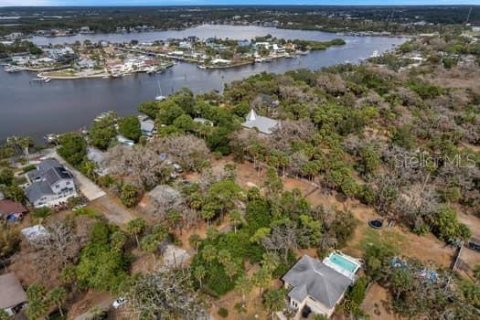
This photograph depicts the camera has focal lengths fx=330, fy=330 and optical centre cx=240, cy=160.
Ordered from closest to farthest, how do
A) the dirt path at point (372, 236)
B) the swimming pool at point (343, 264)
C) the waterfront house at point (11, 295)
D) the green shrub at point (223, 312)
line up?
1. the waterfront house at point (11, 295)
2. the green shrub at point (223, 312)
3. the swimming pool at point (343, 264)
4. the dirt path at point (372, 236)

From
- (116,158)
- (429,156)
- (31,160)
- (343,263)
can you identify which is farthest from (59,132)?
(429,156)

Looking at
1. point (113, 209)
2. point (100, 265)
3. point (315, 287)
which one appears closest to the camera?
point (315, 287)

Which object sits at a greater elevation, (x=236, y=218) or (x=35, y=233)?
(x=236, y=218)

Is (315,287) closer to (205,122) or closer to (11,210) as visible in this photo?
(11,210)

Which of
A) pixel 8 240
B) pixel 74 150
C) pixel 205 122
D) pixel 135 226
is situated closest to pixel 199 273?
pixel 135 226

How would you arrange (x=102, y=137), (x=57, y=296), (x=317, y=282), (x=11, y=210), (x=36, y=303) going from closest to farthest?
(x=36, y=303) → (x=57, y=296) → (x=317, y=282) → (x=11, y=210) → (x=102, y=137)

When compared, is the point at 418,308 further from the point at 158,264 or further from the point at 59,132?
the point at 59,132

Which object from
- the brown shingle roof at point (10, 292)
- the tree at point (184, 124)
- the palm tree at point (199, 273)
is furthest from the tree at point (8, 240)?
the tree at point (184, 124)

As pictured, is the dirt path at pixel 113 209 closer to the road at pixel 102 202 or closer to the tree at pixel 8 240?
the road at pixel 102 202
